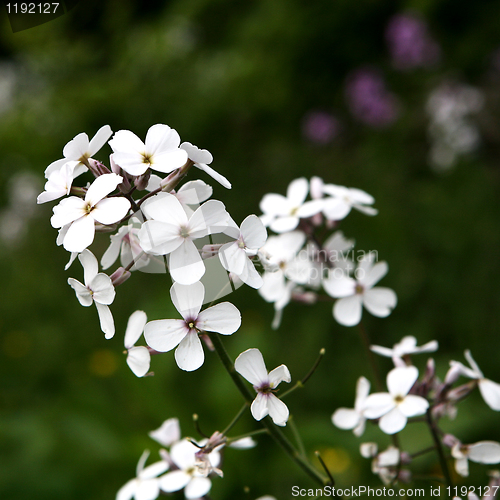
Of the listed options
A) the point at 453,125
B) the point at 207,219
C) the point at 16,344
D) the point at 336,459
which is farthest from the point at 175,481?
the point at 453,125

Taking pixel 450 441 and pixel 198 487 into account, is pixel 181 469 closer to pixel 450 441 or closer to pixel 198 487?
pixel 198 487

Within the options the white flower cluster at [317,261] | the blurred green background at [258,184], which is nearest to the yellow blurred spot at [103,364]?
the blurred green background at [258,184]

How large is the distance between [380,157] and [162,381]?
3.43 m

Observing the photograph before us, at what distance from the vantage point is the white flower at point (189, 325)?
37.9 inches

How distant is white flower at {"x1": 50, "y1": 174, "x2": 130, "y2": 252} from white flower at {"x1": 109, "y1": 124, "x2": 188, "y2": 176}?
0.04 m

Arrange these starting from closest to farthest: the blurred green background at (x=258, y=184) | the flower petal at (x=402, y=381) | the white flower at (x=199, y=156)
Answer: the white flower at (x=199, y=156), the flower petal at (x=402, y=381), the blurred green background at (x=258, y=184)

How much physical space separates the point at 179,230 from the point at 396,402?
71cm

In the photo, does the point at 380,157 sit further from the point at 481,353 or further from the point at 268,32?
the point at 481,353

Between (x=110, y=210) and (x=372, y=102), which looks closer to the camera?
(x=110, y=210)

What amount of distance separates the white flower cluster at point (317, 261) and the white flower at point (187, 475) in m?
0.46

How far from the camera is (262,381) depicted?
1007 mm

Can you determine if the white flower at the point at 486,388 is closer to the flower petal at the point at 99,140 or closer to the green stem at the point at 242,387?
the green stem at the point at 242,387

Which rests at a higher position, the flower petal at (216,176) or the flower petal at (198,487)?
the flower petal at (216,176)

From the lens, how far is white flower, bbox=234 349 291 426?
3.19ft
